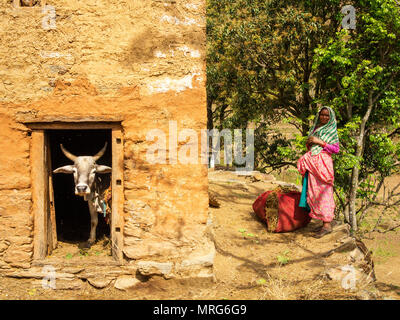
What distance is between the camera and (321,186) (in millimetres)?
5070

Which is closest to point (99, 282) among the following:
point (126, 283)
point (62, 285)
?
point (126, 283)

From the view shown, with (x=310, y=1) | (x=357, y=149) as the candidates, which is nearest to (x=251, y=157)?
(x=357, y=149)

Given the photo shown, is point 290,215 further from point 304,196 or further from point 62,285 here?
point 62,285

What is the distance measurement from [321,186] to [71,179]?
490cm

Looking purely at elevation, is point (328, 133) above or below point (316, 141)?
above

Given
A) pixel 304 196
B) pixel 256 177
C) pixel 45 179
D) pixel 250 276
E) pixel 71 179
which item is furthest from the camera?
pixel 256 177

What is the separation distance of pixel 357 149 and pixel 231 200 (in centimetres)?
309

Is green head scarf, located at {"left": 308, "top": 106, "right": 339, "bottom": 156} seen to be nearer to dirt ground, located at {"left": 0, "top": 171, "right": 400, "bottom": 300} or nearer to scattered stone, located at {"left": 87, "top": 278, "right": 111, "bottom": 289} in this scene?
dirt ground, located at {"left": 0, "top": 171, "right": 400, "bottom": 300}

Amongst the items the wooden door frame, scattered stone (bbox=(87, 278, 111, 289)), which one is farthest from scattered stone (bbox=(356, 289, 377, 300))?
scattered stone (bbox=(87, 278, 111, 289))

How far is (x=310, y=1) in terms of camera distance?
781 cm

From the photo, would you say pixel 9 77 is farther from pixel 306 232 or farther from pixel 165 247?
pixel 306 232

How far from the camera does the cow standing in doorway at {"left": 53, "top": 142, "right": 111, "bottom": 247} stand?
190 inches

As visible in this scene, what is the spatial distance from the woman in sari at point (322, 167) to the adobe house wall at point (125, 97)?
1.70 meters
